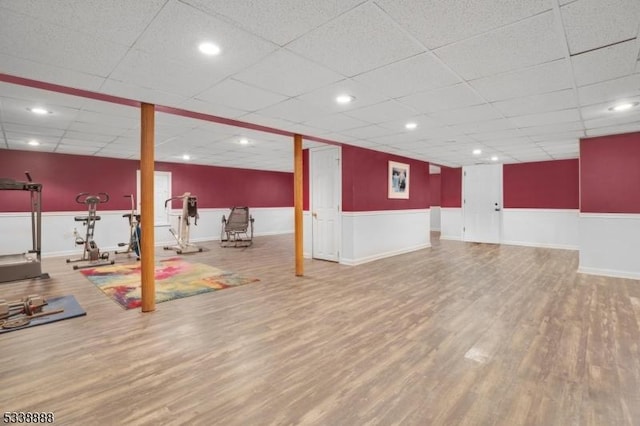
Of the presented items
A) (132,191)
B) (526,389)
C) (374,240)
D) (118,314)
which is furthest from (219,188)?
(526,389)

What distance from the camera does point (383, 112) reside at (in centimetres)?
403

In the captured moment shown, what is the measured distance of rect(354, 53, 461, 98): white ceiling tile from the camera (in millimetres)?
2611

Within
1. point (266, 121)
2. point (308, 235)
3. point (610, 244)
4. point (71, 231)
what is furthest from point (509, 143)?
point (71, 231)

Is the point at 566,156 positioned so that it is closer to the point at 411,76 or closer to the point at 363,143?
the point at 363,143

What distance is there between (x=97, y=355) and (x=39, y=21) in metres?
2.49

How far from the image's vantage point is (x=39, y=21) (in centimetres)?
200

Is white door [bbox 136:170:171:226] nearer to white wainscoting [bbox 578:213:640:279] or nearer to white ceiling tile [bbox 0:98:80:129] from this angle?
white ceiling tile [bbox 0:98:80:129]

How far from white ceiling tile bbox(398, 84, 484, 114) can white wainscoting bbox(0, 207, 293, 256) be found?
8152 millimetres

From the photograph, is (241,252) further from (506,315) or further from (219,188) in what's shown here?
(506,315)

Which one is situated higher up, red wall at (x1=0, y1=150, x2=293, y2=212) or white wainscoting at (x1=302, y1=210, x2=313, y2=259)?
red wall at (x1=0, y1=150, x2=293, y2=212)

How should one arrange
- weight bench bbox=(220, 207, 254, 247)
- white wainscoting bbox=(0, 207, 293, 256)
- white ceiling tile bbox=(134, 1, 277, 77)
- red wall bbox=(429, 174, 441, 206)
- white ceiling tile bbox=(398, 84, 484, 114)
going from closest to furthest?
white ceiling tile bbox=(134, 1, 277, 77) < white ceiling tile bbox=(398, 84, 484, 114) < white wainscoting bbox=(0, 207, 293, 256) < weight bench bbox=(220, 207, 254, 247) < red wall bbox=(429, 174, 441, 206)

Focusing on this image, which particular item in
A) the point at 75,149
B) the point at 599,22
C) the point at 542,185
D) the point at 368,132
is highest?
the point at 75,149

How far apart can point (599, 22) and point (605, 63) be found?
0.85 m

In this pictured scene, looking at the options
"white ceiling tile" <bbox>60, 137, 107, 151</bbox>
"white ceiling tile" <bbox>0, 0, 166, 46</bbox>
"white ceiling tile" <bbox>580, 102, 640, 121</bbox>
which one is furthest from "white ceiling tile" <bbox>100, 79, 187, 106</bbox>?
"white ceiling tile" <bbox>580, 102, 640, 121</bbox>
